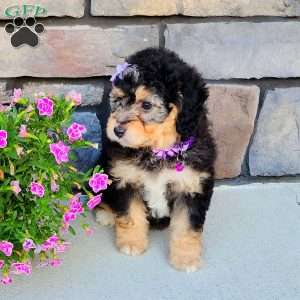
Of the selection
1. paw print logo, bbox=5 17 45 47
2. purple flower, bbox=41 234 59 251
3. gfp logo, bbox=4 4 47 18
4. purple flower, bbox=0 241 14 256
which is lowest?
purple flower, bbox=41 234 59 251

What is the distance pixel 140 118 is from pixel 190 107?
22 cm

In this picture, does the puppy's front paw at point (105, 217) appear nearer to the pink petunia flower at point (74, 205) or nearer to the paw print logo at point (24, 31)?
the pink petunia flower at point (74, 205)

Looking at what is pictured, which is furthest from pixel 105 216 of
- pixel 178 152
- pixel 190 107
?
pixel 190 107

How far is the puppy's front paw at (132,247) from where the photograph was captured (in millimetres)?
2883

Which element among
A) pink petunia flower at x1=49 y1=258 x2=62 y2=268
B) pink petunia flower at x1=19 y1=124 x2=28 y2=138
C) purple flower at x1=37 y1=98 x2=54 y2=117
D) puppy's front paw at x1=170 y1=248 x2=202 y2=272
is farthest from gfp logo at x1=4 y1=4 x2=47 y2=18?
puppy's front paw at x1=170 y1=248 x2=202 y2=272

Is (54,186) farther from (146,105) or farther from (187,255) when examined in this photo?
(187,255)

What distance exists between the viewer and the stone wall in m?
3.17

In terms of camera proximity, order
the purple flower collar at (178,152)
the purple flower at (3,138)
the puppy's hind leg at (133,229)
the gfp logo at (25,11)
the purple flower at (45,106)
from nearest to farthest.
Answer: the purple flower at (3,138) < the purple flower at (45,106) < the purple flower collar at (178,152) < the puppy's hind leg at (133,229) < the gfp logo at (25,11)

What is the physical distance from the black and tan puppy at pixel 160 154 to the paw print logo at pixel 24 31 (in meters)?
0.73

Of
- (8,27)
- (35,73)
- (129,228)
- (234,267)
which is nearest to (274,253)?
(234,267)

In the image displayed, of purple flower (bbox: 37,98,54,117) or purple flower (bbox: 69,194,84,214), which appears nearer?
purple flower (bbox: 37,98,54,117)

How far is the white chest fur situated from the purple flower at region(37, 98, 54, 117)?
478 mm

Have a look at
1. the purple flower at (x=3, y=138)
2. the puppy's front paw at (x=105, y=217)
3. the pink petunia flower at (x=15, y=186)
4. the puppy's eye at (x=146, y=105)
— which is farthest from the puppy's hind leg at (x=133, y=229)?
the purple flower at (x=3, y=138)

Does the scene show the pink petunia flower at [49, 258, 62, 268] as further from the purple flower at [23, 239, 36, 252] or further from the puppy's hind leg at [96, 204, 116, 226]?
the puppy's hind leg at [96, 204, 116, 226]
